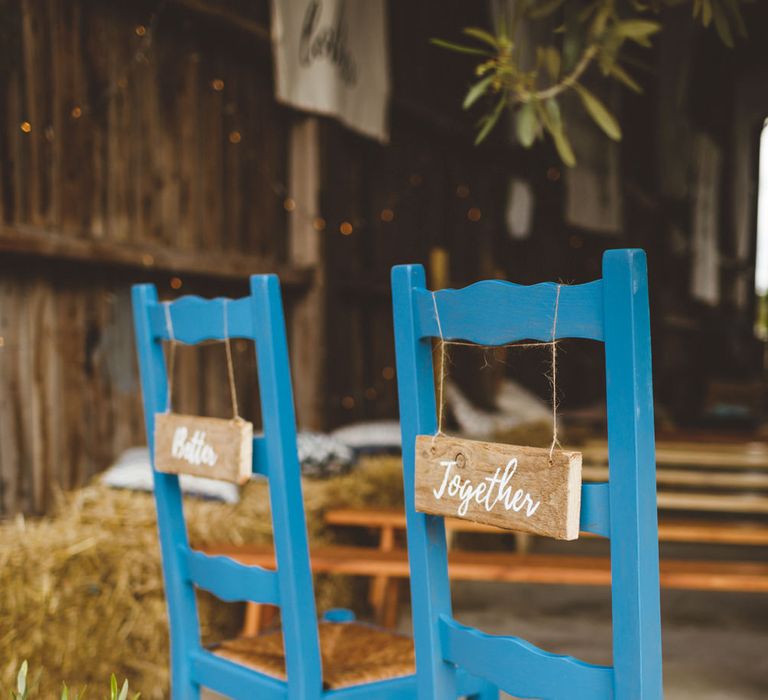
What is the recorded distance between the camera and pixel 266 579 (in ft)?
4.59

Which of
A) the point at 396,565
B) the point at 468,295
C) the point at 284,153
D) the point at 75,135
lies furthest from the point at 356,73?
the point at 468,295

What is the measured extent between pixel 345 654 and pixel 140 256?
1.81 metres

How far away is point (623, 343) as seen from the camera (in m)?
0.93

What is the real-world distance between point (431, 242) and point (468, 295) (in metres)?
4.21

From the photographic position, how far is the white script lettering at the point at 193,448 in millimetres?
1429


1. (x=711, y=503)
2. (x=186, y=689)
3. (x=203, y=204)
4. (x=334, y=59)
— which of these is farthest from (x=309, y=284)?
(x=186, y=689)

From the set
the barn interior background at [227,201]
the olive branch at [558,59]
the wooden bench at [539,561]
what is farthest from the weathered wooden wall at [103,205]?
the olive branch at [558,59]

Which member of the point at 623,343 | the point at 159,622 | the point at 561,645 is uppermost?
the point at 623,343

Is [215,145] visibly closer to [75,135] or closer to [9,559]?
[75,135]

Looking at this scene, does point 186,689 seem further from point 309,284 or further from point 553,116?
point 309,284

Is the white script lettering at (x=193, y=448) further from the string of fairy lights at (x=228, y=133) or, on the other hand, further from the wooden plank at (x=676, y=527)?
the string of fairy lights at (x=228, y=133)

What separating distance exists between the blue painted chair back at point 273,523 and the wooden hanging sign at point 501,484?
0.93 ft

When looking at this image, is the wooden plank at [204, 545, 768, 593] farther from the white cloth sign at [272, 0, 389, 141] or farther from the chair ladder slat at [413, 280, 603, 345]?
the white cloth sign at [272, 0, 389, 141]

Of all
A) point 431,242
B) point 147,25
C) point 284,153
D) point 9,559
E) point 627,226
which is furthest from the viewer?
point 627,226
